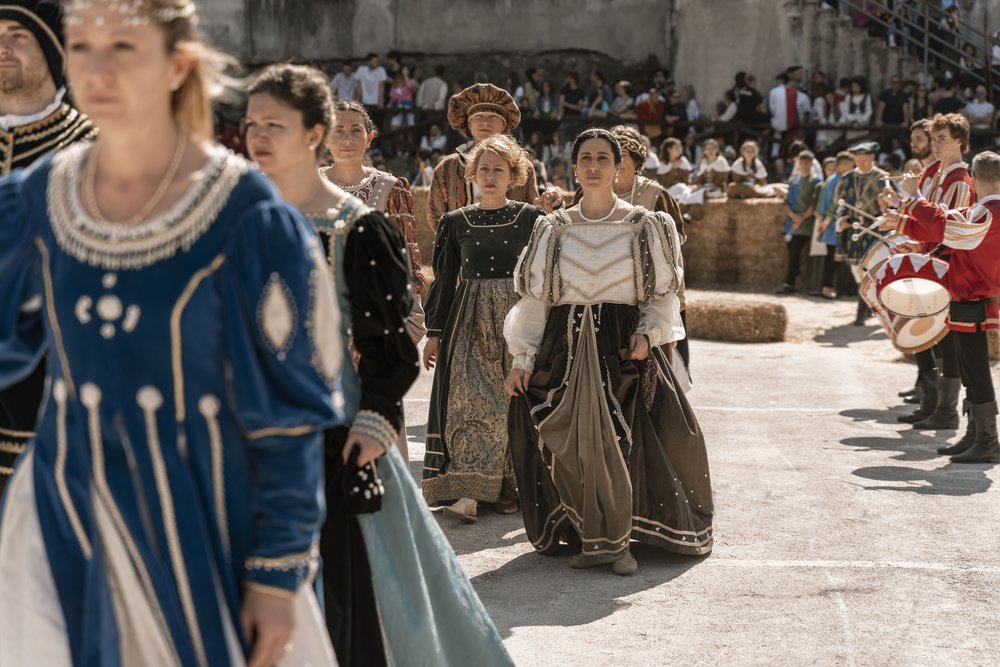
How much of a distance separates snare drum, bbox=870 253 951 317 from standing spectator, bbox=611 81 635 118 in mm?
12777

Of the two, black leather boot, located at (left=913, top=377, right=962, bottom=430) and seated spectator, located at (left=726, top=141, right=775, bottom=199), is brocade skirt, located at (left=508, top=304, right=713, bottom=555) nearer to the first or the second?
black leather boot, located at (left=913, top=377, right=962, bottom=430)

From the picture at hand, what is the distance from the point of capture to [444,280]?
7172 mm

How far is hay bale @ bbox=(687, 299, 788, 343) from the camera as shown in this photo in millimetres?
14078

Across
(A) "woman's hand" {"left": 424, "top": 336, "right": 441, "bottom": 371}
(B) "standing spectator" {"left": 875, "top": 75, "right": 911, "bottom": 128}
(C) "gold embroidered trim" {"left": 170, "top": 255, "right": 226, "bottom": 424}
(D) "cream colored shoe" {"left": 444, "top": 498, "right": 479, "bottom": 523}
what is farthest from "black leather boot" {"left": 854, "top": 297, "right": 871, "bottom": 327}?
(C) "gold embroidered trim" {"left": 170, "top": 255, "right": 226, "bottom": 424}

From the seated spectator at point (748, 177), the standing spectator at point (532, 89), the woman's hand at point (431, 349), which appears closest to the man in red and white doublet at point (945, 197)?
the woman's hand at point (431, 349)

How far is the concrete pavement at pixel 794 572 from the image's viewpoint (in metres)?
5.01

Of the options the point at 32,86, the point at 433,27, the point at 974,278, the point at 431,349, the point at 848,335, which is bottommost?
the point at 848,335

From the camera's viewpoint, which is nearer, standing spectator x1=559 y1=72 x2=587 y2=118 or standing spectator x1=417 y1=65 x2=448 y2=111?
standing spectator x1=559 y1=72 x2=587 y2=118

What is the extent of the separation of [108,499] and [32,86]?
182 centimetres

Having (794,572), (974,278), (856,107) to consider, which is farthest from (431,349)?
(856,107)

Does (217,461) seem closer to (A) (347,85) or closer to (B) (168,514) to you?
A: (B) (168,514)

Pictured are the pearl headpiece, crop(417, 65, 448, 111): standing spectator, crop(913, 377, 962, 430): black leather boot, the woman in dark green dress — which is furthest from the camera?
crop(417, 65, 448, 111): standing spectator

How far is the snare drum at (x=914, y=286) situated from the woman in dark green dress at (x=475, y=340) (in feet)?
10.6

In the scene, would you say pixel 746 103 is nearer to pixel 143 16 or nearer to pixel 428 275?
pixel 428 275
